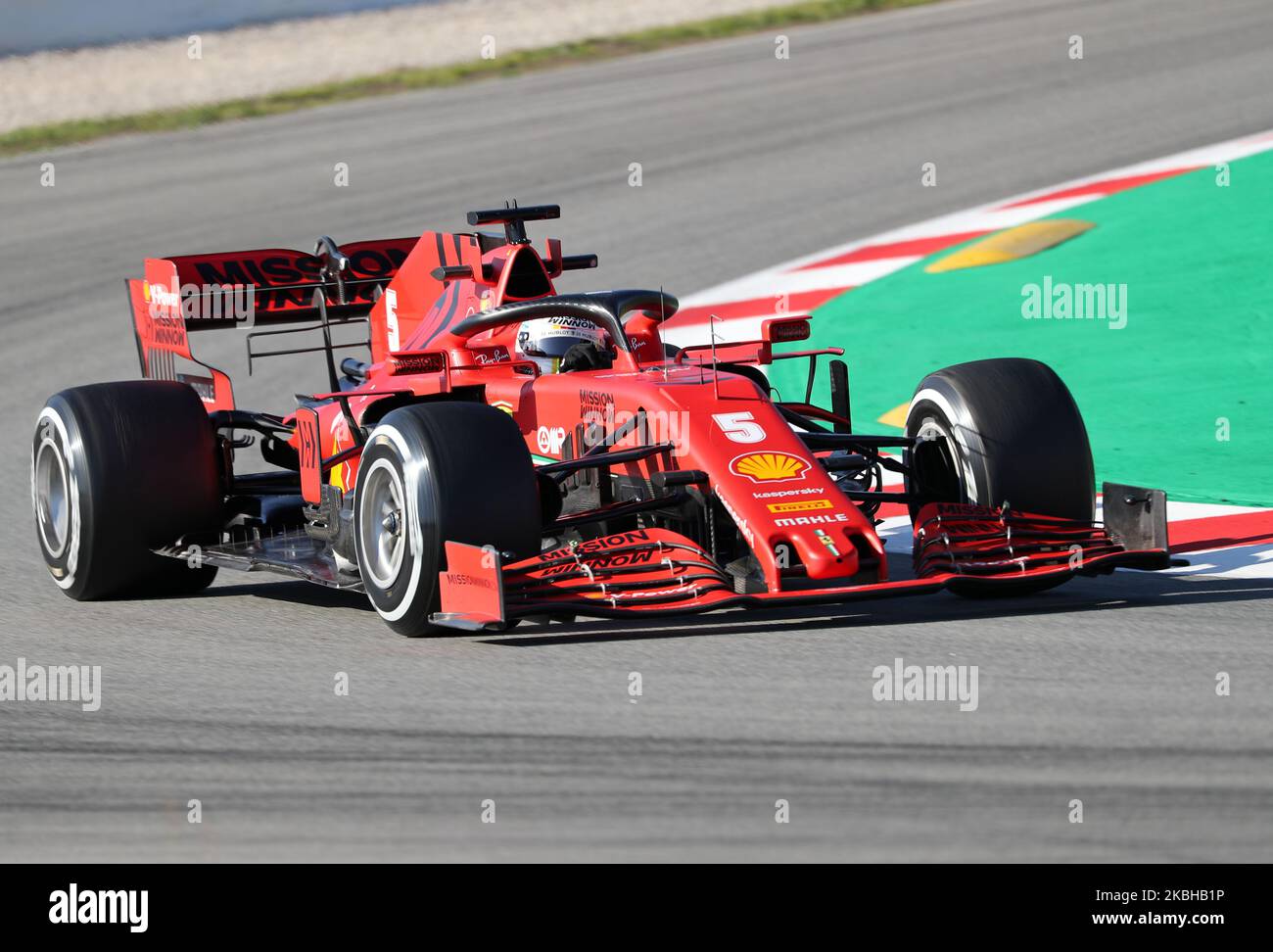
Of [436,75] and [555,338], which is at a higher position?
[436,75]

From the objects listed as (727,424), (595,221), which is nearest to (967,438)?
(727,424)

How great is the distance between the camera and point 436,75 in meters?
23.4

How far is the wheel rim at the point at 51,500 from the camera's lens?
8.44 metres

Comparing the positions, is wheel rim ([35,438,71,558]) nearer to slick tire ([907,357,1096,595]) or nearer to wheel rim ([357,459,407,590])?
wheel rim ([357,459,407,590])

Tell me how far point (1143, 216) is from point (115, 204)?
31.7 feet

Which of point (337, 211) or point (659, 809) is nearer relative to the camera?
point (659, 809)

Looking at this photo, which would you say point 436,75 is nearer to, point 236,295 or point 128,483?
point 236,295

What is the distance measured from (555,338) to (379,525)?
4.23 feet

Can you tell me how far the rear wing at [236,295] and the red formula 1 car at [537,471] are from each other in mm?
19

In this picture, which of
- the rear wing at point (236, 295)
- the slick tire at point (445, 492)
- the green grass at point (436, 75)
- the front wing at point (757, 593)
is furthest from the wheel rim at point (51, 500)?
the green grass at point (436, 75)

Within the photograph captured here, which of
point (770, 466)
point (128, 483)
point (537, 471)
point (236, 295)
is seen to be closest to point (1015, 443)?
point (770, 466)

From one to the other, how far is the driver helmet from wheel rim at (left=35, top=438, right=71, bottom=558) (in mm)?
2125
